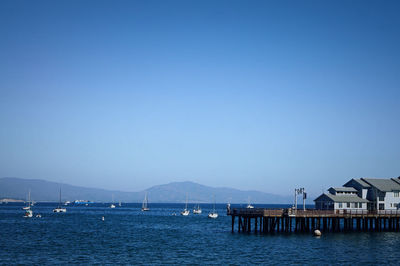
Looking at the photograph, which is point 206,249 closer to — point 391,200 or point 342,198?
point 342,198

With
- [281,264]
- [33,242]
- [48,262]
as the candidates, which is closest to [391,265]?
[281,264]

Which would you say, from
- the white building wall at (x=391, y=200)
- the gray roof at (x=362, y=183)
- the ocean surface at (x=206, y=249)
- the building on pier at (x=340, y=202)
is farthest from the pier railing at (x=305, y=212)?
the gray roof at (x=362, y=183)

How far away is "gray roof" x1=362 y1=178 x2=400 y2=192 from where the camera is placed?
9380 cm

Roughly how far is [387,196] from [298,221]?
19574mm

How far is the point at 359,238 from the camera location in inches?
3125

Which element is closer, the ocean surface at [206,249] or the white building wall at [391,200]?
the ocean surface at [206,249]

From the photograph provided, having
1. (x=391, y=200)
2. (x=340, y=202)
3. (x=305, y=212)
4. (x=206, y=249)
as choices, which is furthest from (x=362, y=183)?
(x=206, y=249)

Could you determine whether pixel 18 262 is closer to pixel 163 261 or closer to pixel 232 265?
pixel 163 261

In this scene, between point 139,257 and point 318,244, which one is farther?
point 318,244

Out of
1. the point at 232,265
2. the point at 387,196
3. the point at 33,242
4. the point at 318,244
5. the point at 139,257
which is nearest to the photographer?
the point at 232,265

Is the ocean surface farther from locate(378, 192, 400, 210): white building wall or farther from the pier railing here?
locate(378, 192, 400, 210): white building wall

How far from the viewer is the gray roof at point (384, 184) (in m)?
93.8

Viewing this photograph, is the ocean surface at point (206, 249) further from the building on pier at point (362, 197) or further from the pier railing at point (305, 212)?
the building on pier at point (362, 197)

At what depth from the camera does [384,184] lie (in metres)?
96.3
